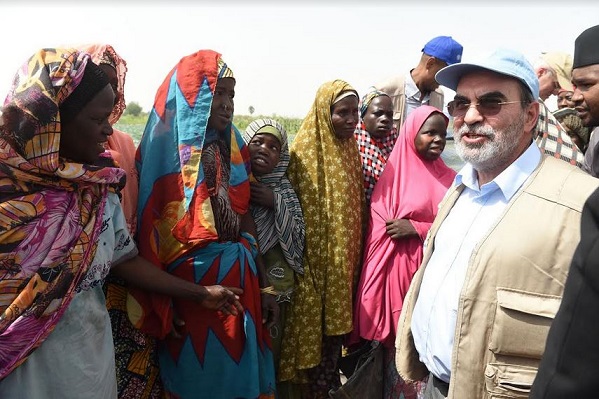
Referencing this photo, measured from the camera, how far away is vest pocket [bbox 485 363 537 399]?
1.71 metres

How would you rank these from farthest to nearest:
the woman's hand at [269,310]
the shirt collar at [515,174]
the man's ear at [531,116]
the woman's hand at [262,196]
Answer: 1. the woman's hand at [262,196]
2. the woman's hand at [269,310]
3. the man's ear at [531,116]
4. the shirt collar at [515,174]

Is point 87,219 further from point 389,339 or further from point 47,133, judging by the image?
point 389,339

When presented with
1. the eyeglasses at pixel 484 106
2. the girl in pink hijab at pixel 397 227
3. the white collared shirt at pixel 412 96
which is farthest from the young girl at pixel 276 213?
the white collared shirt at pixel 412 96

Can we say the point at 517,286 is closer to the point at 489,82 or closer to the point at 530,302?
the point at 530,302

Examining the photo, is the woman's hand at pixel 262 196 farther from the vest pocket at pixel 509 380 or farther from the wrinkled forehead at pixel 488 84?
the vest pocket at pixel 509 380

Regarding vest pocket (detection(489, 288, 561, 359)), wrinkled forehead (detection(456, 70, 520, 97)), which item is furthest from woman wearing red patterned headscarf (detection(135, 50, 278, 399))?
vest pocket (detection(489, 288, 561, 359))

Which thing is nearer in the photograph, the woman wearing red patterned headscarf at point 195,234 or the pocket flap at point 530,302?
the pocket flap at point 530,302

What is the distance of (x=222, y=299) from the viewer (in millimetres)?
2514

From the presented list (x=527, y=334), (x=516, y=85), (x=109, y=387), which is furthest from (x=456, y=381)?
(x=109, y=387)

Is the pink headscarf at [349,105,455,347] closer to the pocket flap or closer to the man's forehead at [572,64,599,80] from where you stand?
the man's forehead at [572,64,599,80]

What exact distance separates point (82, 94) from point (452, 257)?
1.49 m

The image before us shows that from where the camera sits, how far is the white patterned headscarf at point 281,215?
304cm

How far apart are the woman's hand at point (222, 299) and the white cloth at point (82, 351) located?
0.48 m

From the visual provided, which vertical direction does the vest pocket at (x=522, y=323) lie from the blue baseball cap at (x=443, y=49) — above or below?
below
